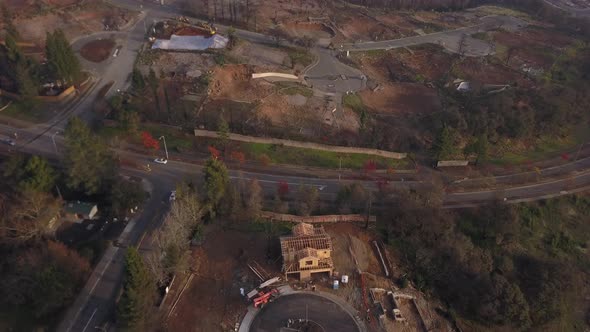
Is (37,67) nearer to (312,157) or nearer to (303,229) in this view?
(312,157)

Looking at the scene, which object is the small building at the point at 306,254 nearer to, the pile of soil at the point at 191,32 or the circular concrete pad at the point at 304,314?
the circular concrete pad at the point at 304,314

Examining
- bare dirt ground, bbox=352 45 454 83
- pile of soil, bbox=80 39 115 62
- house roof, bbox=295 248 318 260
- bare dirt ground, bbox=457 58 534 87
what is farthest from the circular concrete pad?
bare dirt ground, bbox=457 58 534 87

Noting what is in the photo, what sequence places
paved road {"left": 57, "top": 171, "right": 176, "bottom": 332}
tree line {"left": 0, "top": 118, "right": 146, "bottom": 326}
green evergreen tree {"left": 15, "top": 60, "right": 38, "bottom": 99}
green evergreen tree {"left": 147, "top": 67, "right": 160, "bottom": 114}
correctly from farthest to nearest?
green evergreen tree {"left": 147, "top": 67, "right": 160, "bottom": 114}, green evergreen tree {"left": 15, "top": 60, "right": 38, "bottom": 99}, paved road {"left": 57, "top": 171, "right": 176, "bottom": 332}, tree line {"left": 0, "top": 118, "right": 146, "bottom": 326}

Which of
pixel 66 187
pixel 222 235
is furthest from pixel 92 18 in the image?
pixel 222 235

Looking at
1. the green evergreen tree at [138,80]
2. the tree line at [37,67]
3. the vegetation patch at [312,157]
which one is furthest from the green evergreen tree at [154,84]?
the vegetation patch at [312,157]

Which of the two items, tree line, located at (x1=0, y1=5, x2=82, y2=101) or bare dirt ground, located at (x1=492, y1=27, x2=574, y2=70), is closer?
tree line, located at (x1=0, y1=5, x2=82, y2=101)

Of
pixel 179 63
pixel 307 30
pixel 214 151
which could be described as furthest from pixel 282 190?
pixel 307 30

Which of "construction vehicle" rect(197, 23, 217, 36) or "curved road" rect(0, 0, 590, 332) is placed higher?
"construction vehicle" rect(197, 23, 217, 36)

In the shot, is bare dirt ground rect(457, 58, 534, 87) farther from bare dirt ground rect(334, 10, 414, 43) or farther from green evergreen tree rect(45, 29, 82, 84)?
green evergreen tree rect(45, 29, 82, 84)
